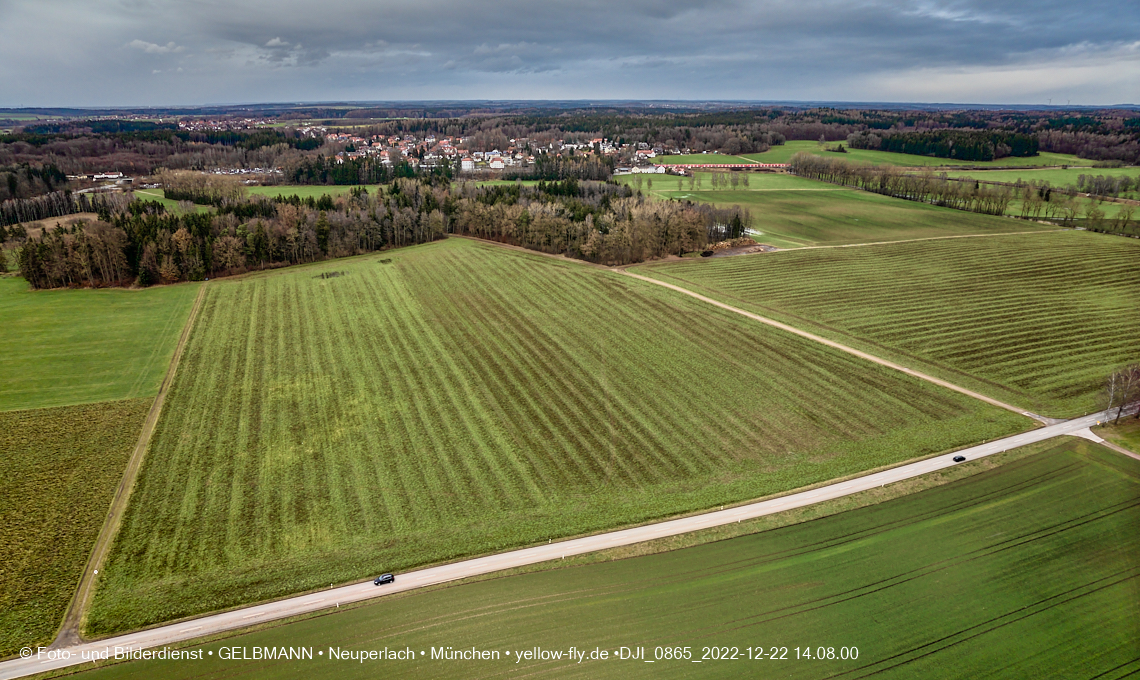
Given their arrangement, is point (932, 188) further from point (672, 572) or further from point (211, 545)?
point (211, 545)

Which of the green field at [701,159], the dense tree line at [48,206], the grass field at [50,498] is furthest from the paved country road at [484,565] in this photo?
the green field at [701,159]

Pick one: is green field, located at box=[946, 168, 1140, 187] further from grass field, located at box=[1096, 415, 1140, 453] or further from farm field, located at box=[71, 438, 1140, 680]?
farm field, located at box=[71, 438, 1140, 680]

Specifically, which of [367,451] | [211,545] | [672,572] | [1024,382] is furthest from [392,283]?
[1024,382]

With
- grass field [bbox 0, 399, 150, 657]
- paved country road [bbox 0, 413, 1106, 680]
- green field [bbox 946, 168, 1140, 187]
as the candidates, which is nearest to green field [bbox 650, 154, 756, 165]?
green field [bbox 946, 168, 1140, 187]

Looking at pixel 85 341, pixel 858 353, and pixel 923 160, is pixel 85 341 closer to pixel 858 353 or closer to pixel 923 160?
pixel 858 353

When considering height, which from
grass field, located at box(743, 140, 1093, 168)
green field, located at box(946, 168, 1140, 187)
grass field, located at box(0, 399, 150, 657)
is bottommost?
grass field, located at box(0, 399, 150, 657)

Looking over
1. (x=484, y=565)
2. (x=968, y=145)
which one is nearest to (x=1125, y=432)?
(x=484, y=565)
